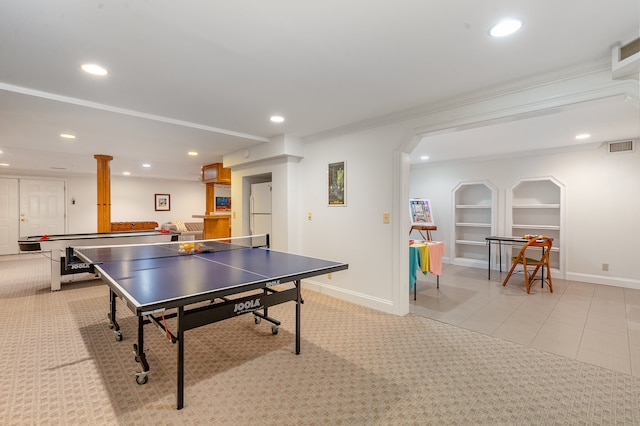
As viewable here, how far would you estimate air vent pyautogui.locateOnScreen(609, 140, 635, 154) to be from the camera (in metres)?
4.82

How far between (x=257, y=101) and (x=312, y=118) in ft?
2.77

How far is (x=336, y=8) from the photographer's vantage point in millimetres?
1713

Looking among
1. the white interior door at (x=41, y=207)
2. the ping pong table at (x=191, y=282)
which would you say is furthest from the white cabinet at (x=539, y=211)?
the white interior door at (x=41, y=207)

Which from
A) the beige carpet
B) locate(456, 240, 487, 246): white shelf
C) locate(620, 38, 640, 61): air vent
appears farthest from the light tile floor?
locate(620, 38, 640, 61): air vent

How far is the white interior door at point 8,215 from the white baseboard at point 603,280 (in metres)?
13.7

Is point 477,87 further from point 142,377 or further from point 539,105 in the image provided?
point 142,377

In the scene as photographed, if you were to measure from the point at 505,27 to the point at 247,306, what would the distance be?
263cm

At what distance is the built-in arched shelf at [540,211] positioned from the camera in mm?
5562

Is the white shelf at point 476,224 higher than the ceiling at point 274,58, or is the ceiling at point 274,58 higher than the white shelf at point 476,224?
the ceiling at point 274,58

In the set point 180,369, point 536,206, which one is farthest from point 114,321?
point 536,206

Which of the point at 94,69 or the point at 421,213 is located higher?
the point at 94,69

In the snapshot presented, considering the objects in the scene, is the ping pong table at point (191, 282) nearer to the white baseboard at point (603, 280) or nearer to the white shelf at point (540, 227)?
the white shelf at point (540, 227)

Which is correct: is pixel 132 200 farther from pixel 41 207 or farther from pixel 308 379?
pixel 308 379

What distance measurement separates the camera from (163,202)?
11539mm
